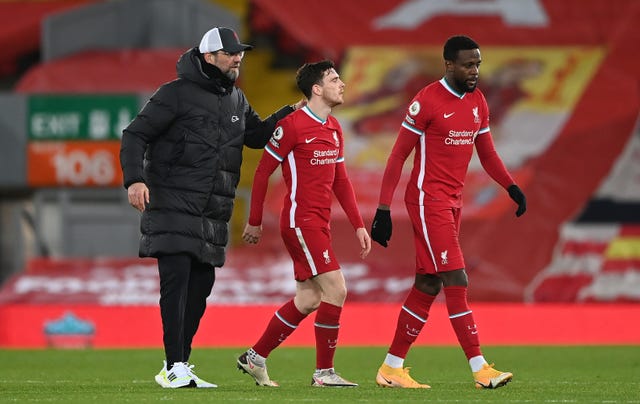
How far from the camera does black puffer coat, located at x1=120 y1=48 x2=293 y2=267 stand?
8.45m

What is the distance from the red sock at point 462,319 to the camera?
28.3ft

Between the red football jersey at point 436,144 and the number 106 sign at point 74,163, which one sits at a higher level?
the number 106 sign at point 74,163

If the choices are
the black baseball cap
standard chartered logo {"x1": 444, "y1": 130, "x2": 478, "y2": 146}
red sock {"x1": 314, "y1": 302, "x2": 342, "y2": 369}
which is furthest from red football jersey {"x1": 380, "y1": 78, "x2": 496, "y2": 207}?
the black baseball cap

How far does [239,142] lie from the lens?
346 inches

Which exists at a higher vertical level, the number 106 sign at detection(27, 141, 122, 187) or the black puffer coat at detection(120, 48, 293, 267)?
the number 106 sign at detection(27, 141, 122, 187)

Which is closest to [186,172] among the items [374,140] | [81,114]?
[374,140]

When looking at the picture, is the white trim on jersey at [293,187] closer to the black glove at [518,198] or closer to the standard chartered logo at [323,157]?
the standard chartered logo at [323,157]

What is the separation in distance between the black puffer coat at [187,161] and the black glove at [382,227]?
0.83 metres

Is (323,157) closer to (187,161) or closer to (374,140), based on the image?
(187,161)

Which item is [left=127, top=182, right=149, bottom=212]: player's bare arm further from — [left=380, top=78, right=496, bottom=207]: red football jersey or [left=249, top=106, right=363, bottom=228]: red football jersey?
[left=380, top=78, right=496, bottom=207]: red football jersey

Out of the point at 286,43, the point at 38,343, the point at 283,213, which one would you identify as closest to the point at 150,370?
the point at 283,213

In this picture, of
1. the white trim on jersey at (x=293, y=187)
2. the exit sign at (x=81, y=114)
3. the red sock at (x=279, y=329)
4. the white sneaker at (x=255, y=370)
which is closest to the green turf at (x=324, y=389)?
the white sneaker at (x=255, y=370)

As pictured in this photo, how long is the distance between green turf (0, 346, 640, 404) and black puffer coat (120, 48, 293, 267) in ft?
2.78

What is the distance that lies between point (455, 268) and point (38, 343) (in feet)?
29.3
